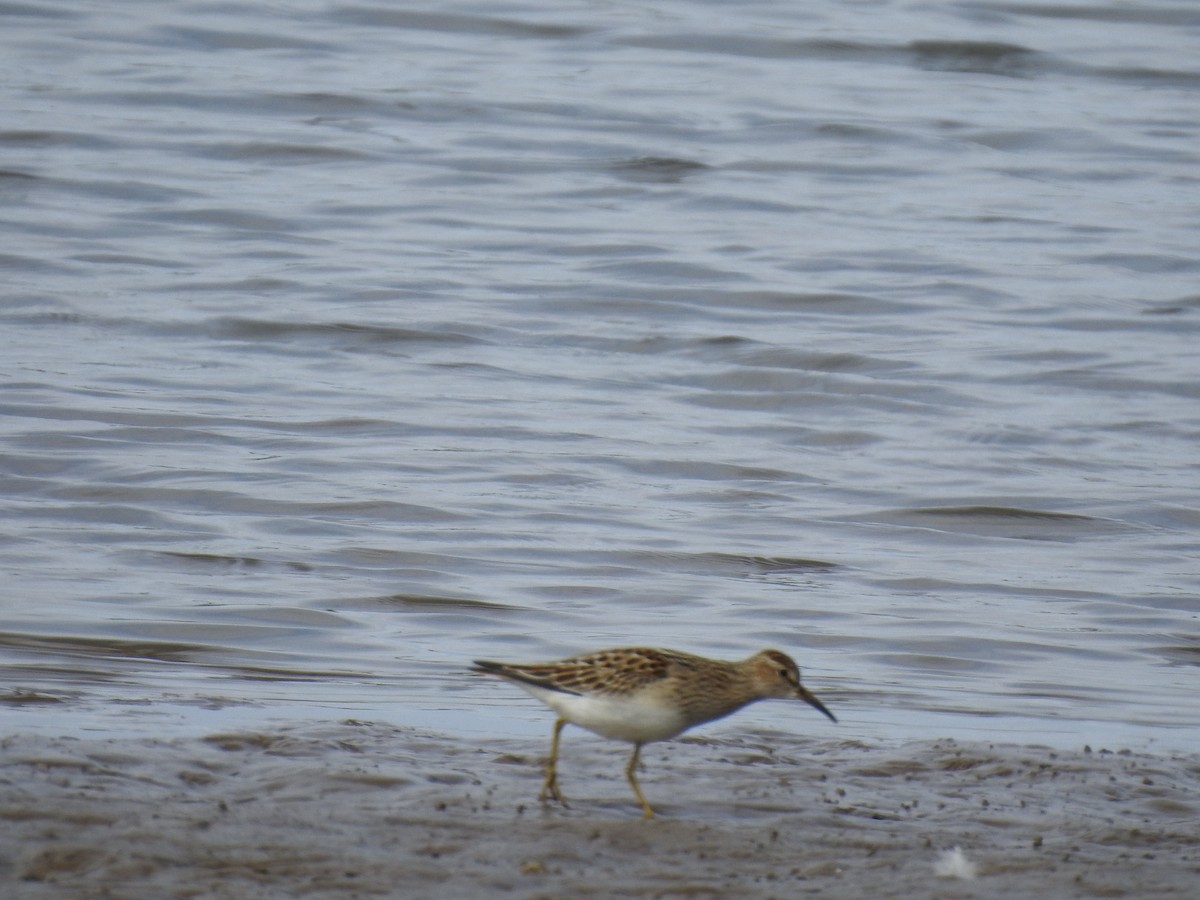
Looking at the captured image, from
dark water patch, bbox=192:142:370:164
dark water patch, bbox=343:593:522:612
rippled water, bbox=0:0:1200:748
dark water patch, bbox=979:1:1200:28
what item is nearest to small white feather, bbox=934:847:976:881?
rippled water, bbox=0:0:1200:748

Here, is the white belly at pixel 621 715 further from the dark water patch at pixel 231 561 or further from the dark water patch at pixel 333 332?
the dark water patch at pixel 333 332

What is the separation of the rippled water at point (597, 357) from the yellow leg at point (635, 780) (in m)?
1.06

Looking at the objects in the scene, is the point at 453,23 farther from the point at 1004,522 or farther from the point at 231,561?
the point at 231,561

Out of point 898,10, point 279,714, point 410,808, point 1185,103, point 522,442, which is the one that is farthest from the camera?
point 898,10

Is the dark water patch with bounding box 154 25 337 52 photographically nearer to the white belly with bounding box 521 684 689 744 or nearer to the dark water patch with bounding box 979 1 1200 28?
the dark water patch with bounding box 979 1 1200 28

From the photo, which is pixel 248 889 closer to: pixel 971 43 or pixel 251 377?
pixel 251 377

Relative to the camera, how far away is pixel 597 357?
50.5 feet

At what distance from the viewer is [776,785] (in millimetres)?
6617

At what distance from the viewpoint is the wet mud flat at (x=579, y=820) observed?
17.8ft

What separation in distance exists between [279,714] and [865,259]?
1218cm

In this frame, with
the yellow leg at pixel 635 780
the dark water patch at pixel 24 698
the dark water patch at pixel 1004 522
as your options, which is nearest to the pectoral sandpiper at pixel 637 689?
the yellow leg at pixel 635 780

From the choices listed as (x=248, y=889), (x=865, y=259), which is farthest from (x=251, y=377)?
(x=248, y=889)

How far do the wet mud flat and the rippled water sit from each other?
68 centimetres

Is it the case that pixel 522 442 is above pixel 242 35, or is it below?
below
